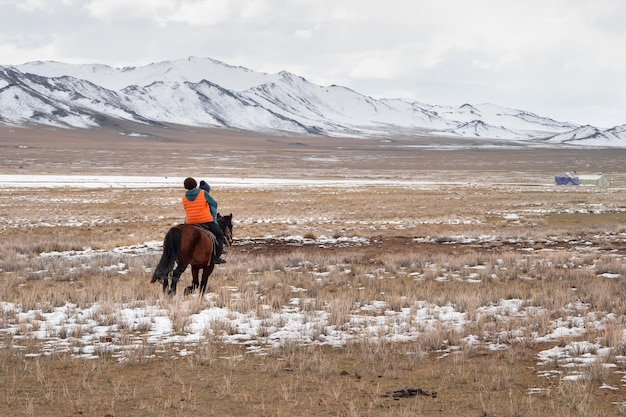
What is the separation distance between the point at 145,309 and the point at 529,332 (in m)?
6.11

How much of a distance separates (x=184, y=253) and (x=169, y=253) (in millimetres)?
297

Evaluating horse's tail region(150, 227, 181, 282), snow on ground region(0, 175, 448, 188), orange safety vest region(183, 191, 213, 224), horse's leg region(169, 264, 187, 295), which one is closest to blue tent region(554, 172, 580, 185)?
snow on ground region(0, 175, 448, 188)

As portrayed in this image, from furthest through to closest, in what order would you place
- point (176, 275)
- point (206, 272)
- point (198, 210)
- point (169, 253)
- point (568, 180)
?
point (568, 180) → point (206, 272) → point (198, 210) → point (176, 275) → point (169, 253)

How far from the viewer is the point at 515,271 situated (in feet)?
51.0

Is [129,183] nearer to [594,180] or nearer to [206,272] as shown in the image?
[594,180]

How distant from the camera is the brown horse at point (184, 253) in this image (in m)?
12.2

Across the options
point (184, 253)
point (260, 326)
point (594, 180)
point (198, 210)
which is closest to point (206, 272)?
point (184, 253)

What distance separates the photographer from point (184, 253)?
40.4 feet

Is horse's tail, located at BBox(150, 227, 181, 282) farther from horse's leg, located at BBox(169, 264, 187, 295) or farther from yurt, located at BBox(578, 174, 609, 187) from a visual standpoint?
yurt, located at BBox(578, 174, 609, 187)

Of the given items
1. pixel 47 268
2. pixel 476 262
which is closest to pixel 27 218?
pixel 47 268

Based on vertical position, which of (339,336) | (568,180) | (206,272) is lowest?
(339,336)

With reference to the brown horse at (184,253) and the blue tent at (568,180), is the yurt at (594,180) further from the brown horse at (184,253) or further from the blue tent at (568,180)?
the brown horse at (184,253)

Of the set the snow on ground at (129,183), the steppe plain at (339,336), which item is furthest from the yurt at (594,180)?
the steppe plain at (339,336)

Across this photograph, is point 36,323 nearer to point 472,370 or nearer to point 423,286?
point 472,370
